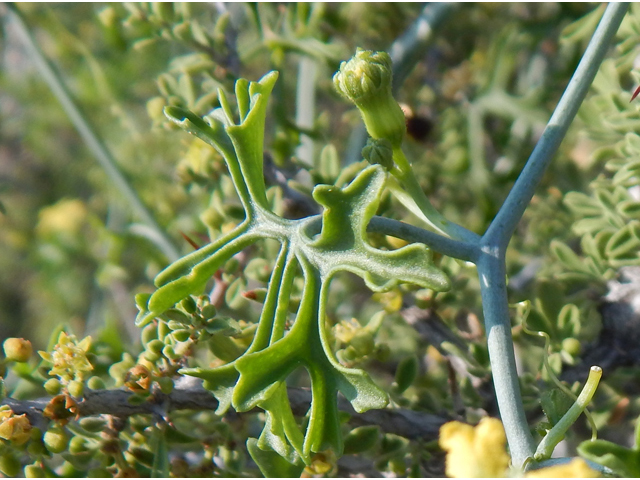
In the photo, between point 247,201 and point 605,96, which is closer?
point 247,201

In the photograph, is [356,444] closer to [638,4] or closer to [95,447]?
[95,447]

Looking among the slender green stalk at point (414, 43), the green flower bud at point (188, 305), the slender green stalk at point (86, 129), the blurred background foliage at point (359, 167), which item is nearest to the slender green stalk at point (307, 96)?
the blurred background foliage at point (359, 167)

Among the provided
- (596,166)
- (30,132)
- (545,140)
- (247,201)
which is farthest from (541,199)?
(30,132)

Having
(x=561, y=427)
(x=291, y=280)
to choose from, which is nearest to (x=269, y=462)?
(x=291, y=280)

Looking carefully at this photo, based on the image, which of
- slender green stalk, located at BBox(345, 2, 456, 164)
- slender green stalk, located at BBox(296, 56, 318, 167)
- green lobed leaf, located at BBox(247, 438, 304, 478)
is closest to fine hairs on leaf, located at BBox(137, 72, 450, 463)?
green lobed leaf, located at BBox(247, 438, 304, 478)

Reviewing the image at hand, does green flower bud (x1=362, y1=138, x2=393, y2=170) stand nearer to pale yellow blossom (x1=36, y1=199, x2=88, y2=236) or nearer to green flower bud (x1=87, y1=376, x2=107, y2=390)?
green flower bud (x1=87, y1=376, x2=107, y2=390)

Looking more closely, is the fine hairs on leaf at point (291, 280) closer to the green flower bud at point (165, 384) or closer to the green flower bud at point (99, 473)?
the green flower bud at point (165, 384)

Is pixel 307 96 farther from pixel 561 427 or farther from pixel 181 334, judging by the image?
pixel 561 427
